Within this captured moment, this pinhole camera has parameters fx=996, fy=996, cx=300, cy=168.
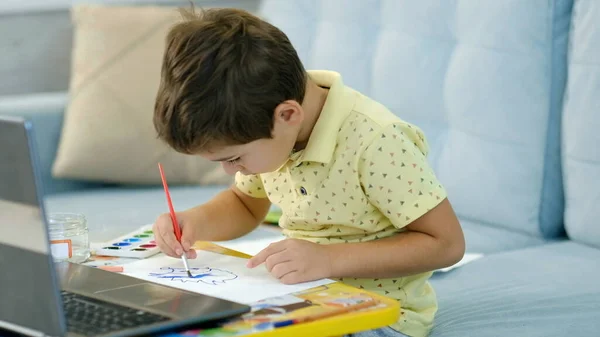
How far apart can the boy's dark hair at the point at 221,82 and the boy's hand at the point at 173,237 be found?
0.52ft

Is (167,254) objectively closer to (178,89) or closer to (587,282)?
(178,89)

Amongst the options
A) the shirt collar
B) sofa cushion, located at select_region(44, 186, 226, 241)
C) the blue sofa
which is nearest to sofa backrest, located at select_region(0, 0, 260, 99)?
sofa cushion, located at select_region(44, 186, 226, 241)

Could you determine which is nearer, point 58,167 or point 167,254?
point 167,254

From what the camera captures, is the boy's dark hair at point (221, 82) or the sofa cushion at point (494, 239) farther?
the sofa cushion at point (494, 239)

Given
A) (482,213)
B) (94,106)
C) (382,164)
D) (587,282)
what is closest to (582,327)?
(587,282)

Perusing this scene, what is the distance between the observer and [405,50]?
2.04 meters

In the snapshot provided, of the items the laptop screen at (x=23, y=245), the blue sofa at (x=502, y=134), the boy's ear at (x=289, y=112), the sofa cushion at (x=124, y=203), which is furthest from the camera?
the sofa cushion at (x=124, y=203)

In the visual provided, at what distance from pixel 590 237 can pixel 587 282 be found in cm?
21

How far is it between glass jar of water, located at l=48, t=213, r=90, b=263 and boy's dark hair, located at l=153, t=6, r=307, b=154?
22cm

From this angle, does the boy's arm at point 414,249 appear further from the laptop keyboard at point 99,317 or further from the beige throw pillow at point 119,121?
the beige throw pillow at point 119,121

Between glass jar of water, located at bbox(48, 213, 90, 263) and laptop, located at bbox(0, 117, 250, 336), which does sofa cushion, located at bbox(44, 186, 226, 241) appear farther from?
laptop, located at bbox(0, 117, 250, 336)

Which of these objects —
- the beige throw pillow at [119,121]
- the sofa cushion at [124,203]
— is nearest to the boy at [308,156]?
the sofa cushion at [124,203]

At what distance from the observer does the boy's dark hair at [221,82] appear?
1127mm

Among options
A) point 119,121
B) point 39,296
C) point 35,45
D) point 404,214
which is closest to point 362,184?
point 404,214
